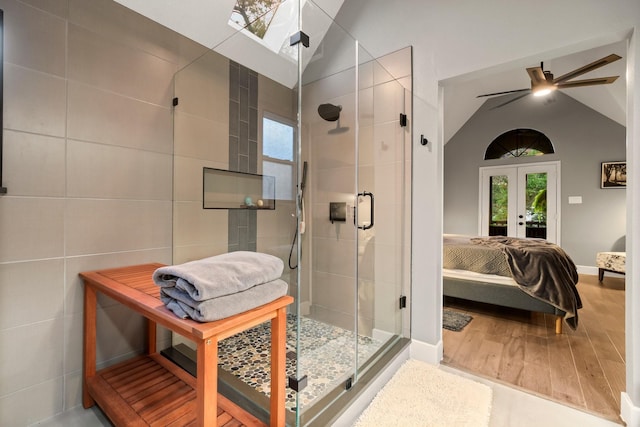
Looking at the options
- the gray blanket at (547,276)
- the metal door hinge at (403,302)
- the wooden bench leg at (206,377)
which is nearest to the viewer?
the wooden bench leg at (206,377)

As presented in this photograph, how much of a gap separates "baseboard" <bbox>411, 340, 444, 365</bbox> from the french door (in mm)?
4617

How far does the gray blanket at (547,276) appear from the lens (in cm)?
254

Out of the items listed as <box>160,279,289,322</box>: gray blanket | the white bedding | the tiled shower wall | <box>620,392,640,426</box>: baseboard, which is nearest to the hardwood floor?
<box>620,392,640,426</box>: baseboard

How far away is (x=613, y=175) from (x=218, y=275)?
21.2ft

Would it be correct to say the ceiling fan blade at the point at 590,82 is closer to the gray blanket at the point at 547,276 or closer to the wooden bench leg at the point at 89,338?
the gray blanket at the point at 547,276

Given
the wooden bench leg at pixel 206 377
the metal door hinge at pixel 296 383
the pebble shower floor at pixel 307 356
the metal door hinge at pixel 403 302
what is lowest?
the pebble shower floor at pixel 307 356

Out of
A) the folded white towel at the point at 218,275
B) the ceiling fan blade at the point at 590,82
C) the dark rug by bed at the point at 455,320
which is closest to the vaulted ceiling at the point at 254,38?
the ceiling fan blade at the point at 590,82

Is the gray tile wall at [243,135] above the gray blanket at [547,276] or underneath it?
above

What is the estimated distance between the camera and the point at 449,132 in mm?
5949

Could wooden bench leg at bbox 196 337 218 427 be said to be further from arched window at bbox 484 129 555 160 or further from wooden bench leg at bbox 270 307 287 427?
arched window at bbox 484 129 555 160

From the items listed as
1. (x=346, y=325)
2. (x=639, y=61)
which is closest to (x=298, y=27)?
(x=639, y=61)

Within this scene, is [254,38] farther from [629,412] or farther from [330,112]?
[629,412]

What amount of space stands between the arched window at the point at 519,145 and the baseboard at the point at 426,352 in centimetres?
512

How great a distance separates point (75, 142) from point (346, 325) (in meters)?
1.99
